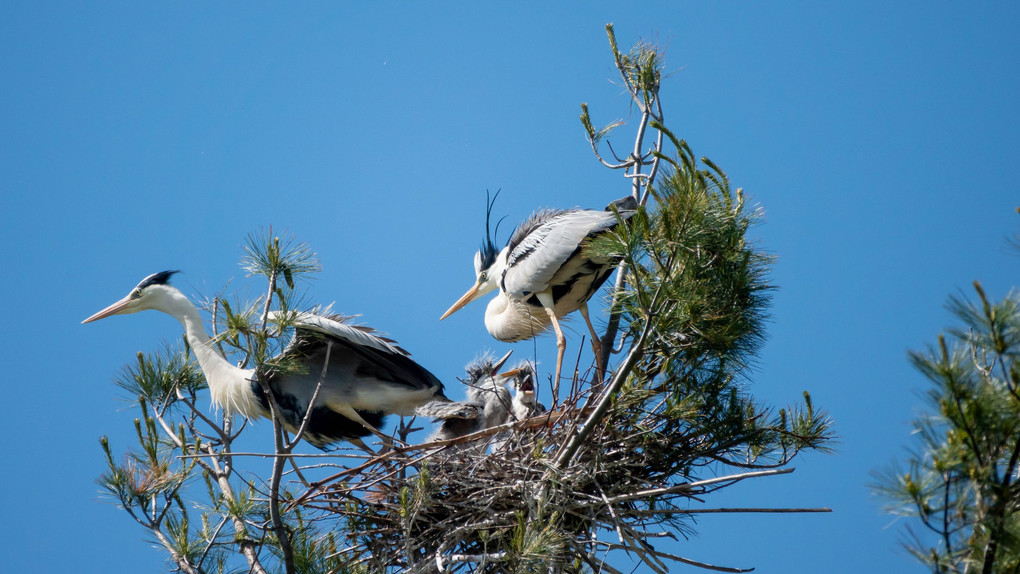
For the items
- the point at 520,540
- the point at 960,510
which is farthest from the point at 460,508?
the point at 960,510

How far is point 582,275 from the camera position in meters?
4.36

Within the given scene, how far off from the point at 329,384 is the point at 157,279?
110 cm

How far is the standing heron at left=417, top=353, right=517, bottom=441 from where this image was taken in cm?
420

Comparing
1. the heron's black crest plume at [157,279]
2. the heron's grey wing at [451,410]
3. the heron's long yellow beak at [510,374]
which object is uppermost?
the heron's black crest plume at [157,279]

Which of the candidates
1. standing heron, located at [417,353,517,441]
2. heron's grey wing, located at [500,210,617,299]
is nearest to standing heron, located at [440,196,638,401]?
heron's grey wing, located at [500,210,617,299]

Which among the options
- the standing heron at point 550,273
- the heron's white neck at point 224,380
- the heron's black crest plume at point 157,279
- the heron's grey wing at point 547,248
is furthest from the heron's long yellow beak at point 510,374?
the heron's black crest plume at point 157,279

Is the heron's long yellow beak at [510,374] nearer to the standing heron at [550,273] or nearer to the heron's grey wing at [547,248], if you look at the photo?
the standing heron at [550,273]

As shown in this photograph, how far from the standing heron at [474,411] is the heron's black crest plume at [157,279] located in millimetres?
1533

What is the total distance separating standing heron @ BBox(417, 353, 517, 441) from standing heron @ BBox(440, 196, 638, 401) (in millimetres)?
267

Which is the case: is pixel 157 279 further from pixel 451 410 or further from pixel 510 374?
pixel 510 374

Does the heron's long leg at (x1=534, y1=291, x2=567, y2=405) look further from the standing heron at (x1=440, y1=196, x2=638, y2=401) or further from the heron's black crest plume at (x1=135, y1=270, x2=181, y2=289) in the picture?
the heron's black crest plume at (x1=135, y1=270, x2=181, y2=289)

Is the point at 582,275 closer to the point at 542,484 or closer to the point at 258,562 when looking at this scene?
the point at 542,484

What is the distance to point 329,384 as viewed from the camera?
4441 mm

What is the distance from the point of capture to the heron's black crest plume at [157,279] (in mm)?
4727
